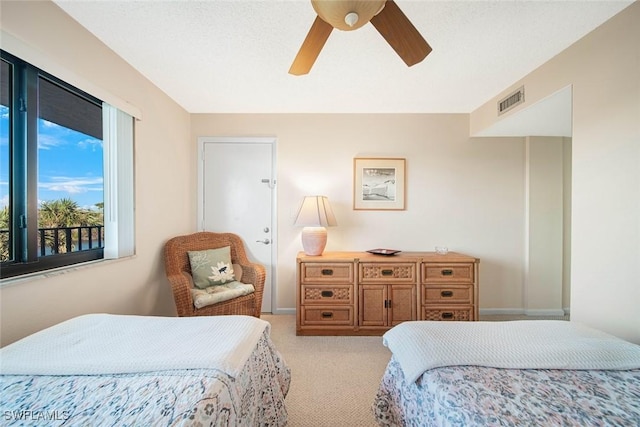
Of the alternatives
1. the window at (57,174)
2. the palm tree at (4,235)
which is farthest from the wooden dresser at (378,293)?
the palm tree at (4,235)

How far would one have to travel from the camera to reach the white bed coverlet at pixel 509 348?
1.01 meters

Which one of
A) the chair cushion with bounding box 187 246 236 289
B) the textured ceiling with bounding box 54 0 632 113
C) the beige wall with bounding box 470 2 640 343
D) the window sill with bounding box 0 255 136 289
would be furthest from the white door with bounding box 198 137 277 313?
the beige wall with bounding box 470 2 640 343

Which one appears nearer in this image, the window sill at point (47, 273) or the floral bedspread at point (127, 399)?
the floral bedspread at point (127, 399)

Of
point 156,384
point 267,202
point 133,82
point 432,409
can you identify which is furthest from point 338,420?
point 133,82

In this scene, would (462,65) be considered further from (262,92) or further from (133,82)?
(133,82)

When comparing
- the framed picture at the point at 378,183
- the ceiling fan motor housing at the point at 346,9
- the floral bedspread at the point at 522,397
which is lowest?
the floral bedspread at the point at 522,397

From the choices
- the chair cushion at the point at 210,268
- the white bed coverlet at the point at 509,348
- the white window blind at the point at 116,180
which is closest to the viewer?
the white bed coverlet at the point at 509,348

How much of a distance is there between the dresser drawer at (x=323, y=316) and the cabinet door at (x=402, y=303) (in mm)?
416

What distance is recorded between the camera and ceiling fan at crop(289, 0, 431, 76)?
1017 mm

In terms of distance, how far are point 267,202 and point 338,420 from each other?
2.13 meters

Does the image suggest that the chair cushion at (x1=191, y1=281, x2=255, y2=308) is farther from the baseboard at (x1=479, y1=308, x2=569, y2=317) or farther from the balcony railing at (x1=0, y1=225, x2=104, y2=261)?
the baseboard at (x1=479, y1=308, x2=569, y2=317)

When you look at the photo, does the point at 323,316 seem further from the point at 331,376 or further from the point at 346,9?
the point at 346,9

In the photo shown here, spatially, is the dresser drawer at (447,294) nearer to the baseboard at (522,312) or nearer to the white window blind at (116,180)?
the baseboard at (522,312)

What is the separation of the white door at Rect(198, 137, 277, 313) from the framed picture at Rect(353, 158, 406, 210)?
3.25 feet
